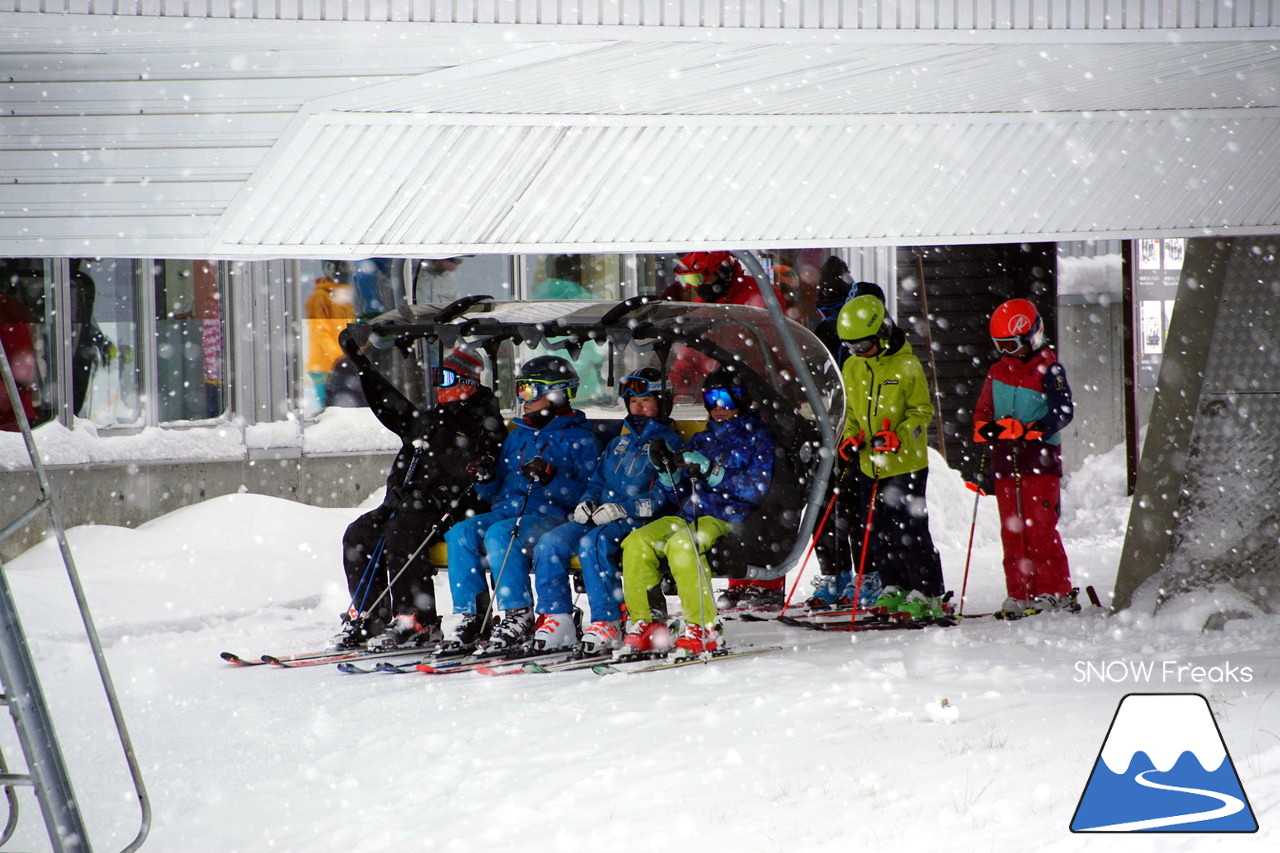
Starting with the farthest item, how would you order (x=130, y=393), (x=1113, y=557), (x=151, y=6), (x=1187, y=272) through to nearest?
(x=130, y=393), (x=1113, y=557), (x=1187, y=272), (x=151, y=6)

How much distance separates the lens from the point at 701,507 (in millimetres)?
6531

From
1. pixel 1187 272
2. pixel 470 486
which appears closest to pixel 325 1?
pixel 470 486

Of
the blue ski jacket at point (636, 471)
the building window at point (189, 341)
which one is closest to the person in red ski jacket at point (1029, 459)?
the blue ski jacket at point (636, 471)

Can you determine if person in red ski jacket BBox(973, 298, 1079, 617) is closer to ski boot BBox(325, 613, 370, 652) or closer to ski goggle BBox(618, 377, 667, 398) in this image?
ski goggle BBox(618, 377, 667, 398)

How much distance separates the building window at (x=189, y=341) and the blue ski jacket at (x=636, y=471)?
5.39 m

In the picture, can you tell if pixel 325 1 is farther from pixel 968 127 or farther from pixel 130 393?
pixel 130 393

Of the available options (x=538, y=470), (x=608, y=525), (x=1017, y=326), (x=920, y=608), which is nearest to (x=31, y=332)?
(x=538, y=470)

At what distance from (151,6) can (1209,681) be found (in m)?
4.33

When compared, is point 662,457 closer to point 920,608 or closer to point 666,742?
point 920,608

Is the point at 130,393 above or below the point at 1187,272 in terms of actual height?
below

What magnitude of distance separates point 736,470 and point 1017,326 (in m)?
1.77

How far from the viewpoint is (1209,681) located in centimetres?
473

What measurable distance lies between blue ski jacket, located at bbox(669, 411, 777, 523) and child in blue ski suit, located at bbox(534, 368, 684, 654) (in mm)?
151

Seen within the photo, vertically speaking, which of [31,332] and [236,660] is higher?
[31,332]
